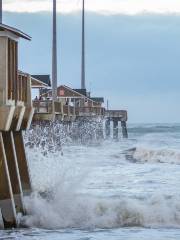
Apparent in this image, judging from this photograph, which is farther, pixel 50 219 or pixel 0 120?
pixel 50 219

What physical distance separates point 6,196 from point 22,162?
108 inches

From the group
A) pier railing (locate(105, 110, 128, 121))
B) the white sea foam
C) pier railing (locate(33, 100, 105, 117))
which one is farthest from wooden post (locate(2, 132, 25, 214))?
pier railing (locate(105, 110, 128, 121))

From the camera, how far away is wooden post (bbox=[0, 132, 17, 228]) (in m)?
17.2

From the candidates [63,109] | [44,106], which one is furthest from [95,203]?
[63,109]

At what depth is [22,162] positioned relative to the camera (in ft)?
65.8

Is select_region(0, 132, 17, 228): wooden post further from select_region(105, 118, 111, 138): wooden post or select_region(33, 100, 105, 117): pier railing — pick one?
select_region(105, 118, 111, 138): wooden post

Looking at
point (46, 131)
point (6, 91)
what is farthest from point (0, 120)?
point (46, 131)

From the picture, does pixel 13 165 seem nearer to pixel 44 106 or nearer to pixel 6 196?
pixel 6 196

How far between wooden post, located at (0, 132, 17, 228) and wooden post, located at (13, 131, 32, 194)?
7.29 feet

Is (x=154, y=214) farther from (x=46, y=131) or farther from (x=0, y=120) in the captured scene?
(x=46, y=131)

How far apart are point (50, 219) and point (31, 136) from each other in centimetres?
2795

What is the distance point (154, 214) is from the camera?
20.5m

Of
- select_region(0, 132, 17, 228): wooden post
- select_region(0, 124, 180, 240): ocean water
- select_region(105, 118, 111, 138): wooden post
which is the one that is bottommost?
select_region(105, 118, 111, 138): wooden post

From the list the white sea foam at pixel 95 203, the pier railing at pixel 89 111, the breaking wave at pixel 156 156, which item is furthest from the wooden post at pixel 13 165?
the pier railing at pixel 89 111
